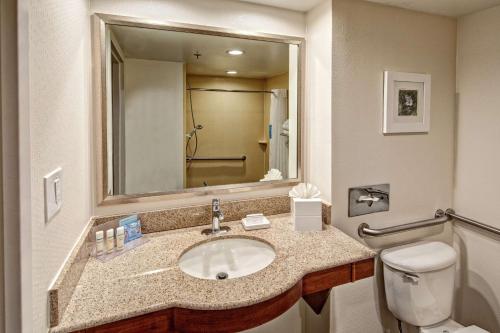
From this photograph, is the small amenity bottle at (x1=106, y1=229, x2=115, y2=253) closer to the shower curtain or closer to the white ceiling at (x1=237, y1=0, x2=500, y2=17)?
the shower curtain

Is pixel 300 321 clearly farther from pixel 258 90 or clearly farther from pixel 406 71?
pixel 406 71

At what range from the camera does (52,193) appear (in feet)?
2.53

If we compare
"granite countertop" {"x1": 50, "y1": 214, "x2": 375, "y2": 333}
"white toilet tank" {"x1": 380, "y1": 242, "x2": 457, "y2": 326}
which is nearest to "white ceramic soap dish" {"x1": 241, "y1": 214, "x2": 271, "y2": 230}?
"granite countertop" {"x1": 50, "y1": 214, "x2": 375, "y2": 333}

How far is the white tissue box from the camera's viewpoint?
1.41 m

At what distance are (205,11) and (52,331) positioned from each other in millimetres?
1360

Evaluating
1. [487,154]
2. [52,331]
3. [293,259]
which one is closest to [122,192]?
[52,331]

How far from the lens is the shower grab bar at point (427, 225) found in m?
1.57

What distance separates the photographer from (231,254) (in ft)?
4.35

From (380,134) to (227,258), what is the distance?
102cm

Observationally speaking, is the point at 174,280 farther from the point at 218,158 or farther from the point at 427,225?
the point at 427,225

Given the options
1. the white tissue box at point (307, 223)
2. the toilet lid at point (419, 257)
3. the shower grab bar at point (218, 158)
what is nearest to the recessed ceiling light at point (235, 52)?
the shower grab bar at point (218, 158)

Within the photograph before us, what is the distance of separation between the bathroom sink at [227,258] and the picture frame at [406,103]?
0.92 meters

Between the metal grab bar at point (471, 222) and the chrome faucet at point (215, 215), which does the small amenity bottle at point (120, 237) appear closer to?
the chrome faucet at point (215, 215)

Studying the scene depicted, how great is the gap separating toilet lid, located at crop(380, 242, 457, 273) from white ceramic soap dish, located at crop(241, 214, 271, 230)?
0.67 m
